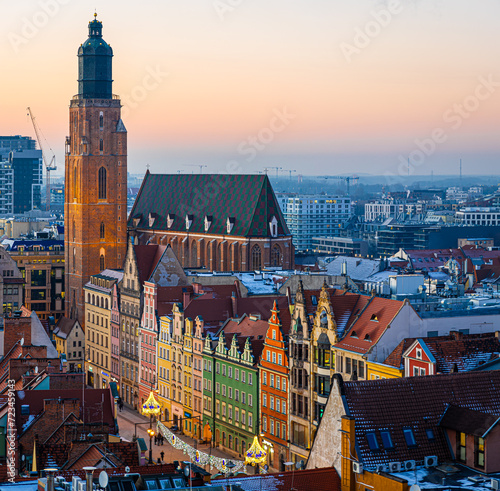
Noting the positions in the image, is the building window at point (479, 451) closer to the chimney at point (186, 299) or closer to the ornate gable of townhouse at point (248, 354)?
the ornate gable of townhouse at point (248, 354)

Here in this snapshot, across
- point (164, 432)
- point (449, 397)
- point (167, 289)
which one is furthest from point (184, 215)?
point (449, 397)

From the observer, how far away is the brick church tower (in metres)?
196

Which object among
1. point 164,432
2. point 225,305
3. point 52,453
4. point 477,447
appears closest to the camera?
point 477,447

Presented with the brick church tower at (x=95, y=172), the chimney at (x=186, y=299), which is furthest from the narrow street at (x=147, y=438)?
the brick church tower at (x=95, y=172)

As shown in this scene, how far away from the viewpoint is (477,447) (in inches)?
1938

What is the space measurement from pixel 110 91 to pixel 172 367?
296ft

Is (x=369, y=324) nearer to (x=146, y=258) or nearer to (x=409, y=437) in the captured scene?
(x=409, y=437)

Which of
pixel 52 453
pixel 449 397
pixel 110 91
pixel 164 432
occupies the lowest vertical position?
pixel 164 432

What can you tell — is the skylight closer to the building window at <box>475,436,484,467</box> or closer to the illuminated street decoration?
the building window at <box>475,436,484,467</box>

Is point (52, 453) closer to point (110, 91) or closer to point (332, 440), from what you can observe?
point (332, 440)

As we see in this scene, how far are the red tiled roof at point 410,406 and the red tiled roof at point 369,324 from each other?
30766 millimetres

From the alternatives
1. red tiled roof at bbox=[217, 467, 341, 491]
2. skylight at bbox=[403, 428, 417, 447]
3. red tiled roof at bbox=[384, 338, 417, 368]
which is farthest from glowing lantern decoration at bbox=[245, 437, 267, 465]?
skylight at bbox=[403, 428, 417, 447]

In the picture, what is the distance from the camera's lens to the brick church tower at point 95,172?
196 metres

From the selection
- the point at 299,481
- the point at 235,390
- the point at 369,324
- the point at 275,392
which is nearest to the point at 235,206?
the point at 235,390
